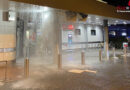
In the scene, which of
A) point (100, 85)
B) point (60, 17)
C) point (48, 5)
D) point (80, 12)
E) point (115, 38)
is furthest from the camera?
point (115, 38)

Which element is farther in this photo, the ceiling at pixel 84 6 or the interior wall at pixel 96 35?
the interior wall at pixel 96 35

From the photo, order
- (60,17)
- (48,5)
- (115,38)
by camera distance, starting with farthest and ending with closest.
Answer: (115,38), (60,17), (48,5)

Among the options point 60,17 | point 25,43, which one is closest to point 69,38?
point 25,43

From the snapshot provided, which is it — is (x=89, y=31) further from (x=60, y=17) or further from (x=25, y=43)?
(x=60, y=17)

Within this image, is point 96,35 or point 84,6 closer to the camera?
point 84,6

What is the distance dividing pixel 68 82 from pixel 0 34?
6239mm

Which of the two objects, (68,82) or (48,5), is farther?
(48,5)

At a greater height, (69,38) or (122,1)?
(122,1)

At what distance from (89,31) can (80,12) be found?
1359cm

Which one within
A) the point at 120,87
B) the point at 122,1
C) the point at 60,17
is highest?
the point at 122,1

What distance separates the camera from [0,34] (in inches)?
366

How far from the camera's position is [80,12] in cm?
916

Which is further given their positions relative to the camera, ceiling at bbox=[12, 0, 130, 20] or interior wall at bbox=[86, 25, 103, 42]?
interior wall at bbox=[86, 25, 103, 42]

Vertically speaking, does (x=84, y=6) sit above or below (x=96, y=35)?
above
